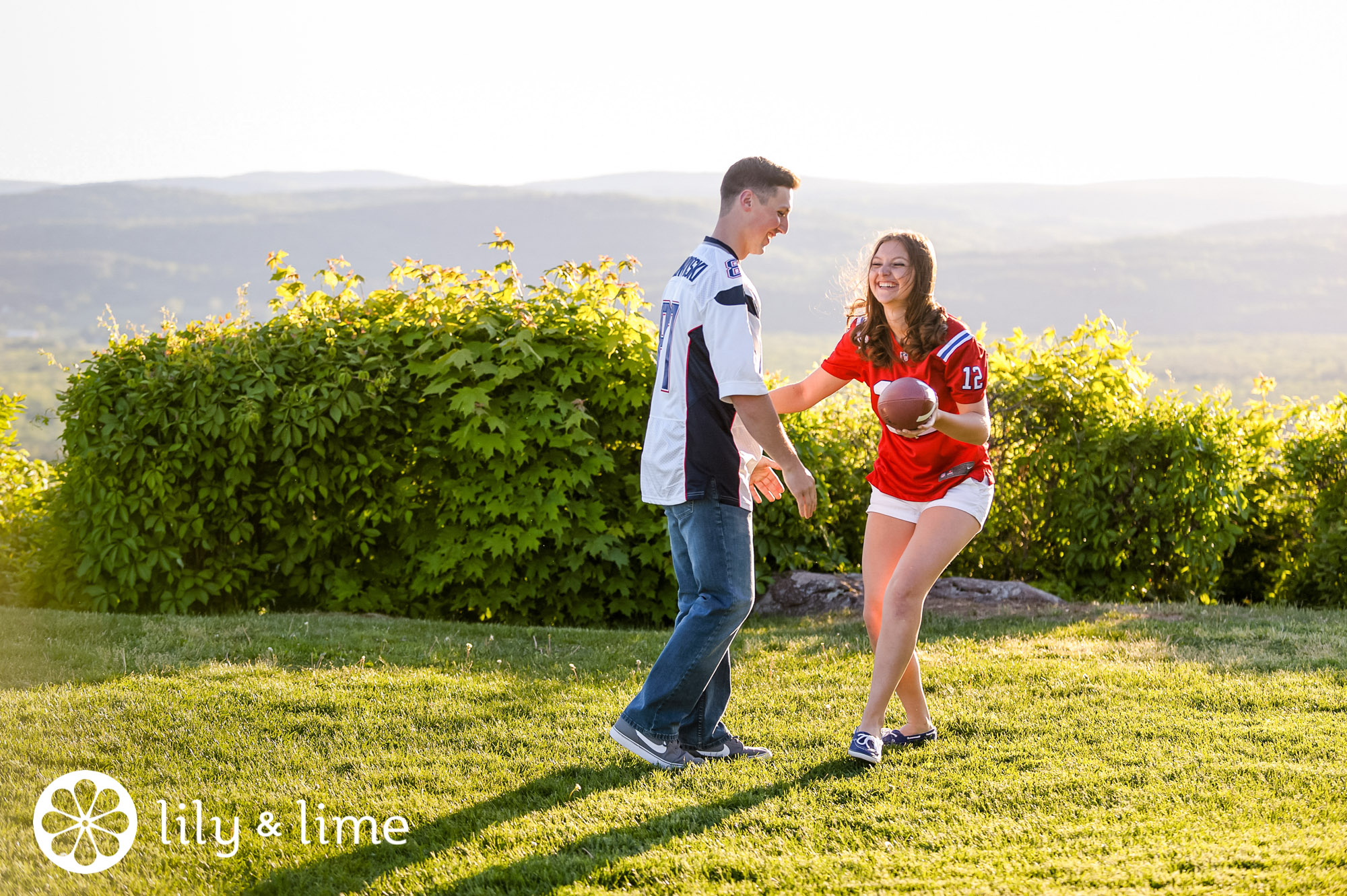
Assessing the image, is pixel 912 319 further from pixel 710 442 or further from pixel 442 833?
pixel 442 833

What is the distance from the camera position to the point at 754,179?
155 inches

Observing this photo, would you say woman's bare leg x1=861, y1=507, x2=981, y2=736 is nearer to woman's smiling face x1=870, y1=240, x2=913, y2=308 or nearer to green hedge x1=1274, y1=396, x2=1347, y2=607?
woman's smiling face x1=870, y1=240, x2=913, y2=308

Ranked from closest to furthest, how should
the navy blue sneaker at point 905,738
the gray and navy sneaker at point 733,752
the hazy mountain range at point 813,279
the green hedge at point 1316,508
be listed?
the gray and navy sneaker at point 733,752, the navy blue sneaker at point 905,738, the green hedge at point 1316,508, the hazy mountain range at point 813,279

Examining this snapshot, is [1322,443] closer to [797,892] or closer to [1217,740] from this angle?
[1217,740]

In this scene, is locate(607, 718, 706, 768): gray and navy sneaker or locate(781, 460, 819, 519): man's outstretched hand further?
locate(607, 718, 706, 768): gray and navy sneaker

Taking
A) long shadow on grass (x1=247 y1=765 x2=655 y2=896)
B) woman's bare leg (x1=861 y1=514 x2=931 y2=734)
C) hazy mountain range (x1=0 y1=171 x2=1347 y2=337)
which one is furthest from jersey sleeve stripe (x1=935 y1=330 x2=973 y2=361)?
hazy mountain range (x1=0 y1=171 x2=1347 y2=337)

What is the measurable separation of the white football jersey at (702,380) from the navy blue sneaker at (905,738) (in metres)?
1.16

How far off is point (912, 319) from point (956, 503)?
705 mm

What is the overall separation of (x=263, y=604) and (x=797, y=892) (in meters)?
5.40

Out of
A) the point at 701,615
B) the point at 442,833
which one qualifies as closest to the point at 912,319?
the point at 701,615

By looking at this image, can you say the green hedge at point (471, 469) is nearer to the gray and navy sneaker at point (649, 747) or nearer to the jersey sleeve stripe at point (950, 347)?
the gray and navy sneaker at point (649, 747)

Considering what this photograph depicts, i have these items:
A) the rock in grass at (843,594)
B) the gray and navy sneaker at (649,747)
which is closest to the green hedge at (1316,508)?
the rock in grass at (843,594)

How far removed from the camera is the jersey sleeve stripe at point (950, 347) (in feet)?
13.1

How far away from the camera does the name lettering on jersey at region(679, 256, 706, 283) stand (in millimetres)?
3797
